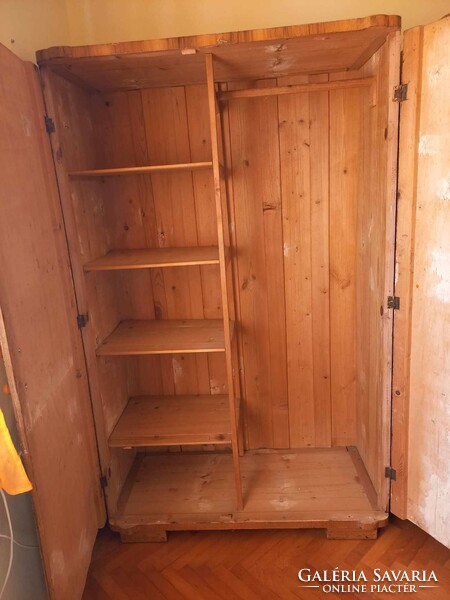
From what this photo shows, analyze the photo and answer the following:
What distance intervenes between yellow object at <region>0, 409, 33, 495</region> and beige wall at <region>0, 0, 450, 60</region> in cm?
163

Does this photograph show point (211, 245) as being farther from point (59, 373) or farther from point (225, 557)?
point (225, 557)

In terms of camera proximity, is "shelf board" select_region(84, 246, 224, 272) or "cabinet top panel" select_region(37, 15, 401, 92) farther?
"shelf board" select_region(84, 246, 224, 272)

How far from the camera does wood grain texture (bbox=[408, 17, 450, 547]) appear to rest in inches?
64.1

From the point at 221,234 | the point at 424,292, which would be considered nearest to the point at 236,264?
the point at 221,234

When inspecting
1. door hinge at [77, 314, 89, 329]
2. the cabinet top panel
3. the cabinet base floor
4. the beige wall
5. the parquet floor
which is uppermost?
the beige wall

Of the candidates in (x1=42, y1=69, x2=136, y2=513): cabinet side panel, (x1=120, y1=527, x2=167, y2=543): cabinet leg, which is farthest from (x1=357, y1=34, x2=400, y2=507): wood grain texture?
(x1=42, y1=69, x2=136, y2=513): cabinet side panel

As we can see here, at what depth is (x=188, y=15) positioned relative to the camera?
213 cm

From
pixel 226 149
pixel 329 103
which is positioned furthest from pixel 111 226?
pixel 329 103

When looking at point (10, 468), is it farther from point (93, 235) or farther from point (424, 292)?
point (424, 292)

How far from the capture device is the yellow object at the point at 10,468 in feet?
4.24

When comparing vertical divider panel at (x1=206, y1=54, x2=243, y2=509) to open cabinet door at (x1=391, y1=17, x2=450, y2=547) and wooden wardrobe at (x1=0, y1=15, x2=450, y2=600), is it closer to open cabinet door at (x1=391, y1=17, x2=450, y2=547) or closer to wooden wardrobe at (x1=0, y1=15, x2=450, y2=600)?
wooden wardrobe at (x1=0, y1=15, x2=450, y2=600)

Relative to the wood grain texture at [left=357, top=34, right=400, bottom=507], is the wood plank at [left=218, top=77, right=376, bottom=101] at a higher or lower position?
higher

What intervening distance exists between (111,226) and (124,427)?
1.01 meters

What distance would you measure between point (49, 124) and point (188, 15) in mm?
886
